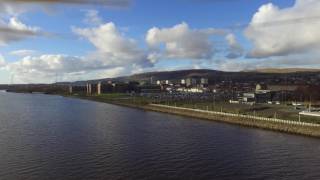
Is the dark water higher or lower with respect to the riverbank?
lower

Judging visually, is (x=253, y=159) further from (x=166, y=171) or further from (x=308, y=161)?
(x=166, y=171)

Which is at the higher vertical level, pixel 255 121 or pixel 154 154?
pixel 255 121

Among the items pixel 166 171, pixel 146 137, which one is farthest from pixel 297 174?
pixel 146 137

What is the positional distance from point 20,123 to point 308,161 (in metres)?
53.3

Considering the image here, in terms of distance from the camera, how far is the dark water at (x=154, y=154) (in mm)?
40125

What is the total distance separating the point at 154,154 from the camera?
49062 mm

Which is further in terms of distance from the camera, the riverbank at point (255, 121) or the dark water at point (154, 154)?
the riverbank at point (255, 121)

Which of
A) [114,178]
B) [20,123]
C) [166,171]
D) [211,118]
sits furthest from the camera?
[211,118]

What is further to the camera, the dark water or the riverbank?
the riverbank

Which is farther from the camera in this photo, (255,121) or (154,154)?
(255,121)

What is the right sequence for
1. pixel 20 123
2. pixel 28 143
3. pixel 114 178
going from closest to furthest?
pixel 114 178, pixel 28 143, pixel 20 123

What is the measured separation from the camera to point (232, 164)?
4409 centimetres

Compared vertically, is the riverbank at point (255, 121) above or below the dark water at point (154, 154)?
above

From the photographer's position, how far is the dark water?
40.1m
